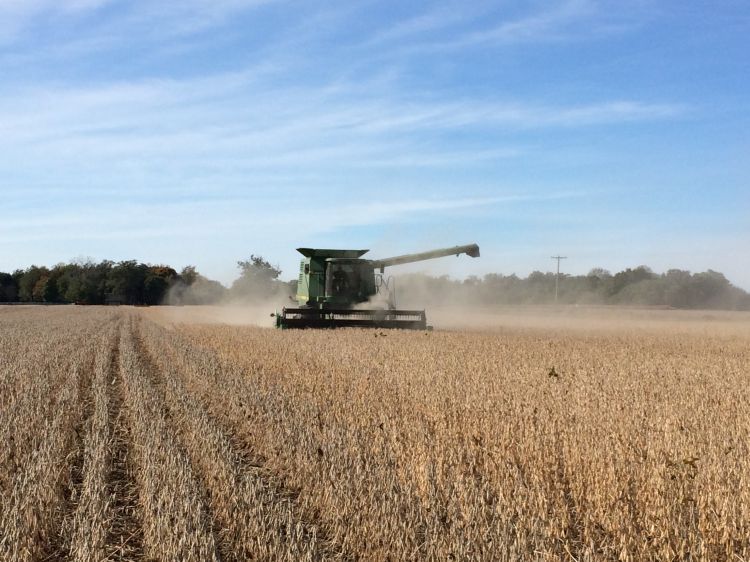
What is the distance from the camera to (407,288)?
101 ft

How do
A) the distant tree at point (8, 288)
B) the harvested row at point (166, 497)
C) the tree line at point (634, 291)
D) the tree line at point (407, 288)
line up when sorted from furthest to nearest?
the distant tree at point (8, 288) < the tree line at point (634, 291) < the tree line at point (407, 288) < the harvested row at point (166, 497)

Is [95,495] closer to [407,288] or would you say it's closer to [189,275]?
[407,288]

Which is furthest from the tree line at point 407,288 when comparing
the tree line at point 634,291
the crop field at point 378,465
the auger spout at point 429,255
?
the crop field at point 378,465

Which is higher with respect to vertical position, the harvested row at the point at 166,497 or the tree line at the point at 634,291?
the tree line at the point at 634,291

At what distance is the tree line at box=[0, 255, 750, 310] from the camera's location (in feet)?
167

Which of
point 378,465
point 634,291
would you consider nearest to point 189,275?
point 634,291

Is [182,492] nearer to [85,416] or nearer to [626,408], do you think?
[85,416]

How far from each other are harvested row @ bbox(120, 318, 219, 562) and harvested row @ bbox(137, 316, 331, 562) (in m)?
0.13

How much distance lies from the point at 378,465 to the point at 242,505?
132 cm

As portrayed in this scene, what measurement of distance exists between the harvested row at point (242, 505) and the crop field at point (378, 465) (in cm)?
2

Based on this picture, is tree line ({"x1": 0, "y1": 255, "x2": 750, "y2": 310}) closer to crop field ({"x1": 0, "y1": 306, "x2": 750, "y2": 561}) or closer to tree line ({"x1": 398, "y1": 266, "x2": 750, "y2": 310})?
tree line ({"x1": 398, "y1": 266, "x2": 750, "y2": 310})

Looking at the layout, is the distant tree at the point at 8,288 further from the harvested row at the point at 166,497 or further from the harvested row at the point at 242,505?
the harvested row at the point at 242,505

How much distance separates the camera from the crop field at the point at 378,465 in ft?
14.1

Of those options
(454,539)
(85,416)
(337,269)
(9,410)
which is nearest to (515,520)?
(454,539)
